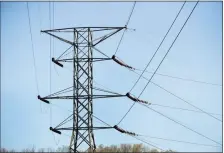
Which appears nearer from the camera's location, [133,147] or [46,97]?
[46,97]

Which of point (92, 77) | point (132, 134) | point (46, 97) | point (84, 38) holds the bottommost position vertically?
point (132, 134)

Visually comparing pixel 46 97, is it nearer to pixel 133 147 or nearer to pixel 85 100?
pixel 85 100

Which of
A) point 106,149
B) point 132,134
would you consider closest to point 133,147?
point 106,149

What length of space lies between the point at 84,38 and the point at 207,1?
5.42 m

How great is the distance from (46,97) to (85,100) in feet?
6.04

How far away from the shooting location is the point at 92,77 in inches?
516

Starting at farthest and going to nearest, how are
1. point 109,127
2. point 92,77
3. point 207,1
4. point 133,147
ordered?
point 133,147, point 92,77, point 109,127, point 207,1

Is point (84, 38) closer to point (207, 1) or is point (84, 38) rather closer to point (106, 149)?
point (207, 1)

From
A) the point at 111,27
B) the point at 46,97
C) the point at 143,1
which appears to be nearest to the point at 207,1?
the point at 143,1

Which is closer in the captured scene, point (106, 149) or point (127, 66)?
point (127, 66)

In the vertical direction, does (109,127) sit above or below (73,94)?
below

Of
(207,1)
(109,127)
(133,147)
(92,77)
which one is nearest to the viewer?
(207,1)

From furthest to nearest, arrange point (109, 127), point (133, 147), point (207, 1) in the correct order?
1. point (133, 147)
2. point (109, 127)
3. point (207, 1)

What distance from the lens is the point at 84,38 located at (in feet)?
44.2
